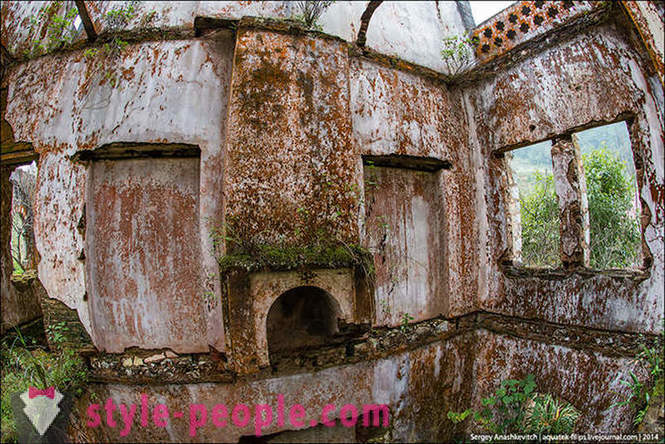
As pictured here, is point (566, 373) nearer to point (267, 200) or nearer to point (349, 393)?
point (349, 393)

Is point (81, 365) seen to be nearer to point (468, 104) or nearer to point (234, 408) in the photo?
point (234, 408)

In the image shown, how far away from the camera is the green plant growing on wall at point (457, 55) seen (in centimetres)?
382

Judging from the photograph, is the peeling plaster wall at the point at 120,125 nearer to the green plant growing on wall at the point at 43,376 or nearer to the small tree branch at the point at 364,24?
the green plant growing on wall at the point at 43,376

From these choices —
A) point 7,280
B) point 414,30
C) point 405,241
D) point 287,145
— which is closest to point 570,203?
point 405,241

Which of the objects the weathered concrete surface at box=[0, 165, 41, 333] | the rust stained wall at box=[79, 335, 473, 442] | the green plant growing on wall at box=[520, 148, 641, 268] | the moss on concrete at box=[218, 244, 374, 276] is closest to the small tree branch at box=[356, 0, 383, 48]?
the moss on concrete at box=[218, 244, 374, 276]

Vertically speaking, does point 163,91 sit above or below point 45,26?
below

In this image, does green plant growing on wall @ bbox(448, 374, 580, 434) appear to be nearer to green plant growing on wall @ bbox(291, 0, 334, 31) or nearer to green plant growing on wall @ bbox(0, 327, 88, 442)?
green plant growing on wall @ bbox(0, 327, 88, 442)

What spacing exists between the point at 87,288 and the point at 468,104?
454 cm

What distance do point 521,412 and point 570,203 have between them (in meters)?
2.27

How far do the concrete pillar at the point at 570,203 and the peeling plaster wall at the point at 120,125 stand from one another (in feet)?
11.1

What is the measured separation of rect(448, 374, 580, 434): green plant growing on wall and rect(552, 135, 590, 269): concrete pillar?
1.37m

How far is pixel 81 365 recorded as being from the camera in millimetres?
2871

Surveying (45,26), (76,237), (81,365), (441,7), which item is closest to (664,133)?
(441,7)

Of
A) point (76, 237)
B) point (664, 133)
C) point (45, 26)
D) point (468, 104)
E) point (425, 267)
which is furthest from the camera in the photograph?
point (468, 104)
